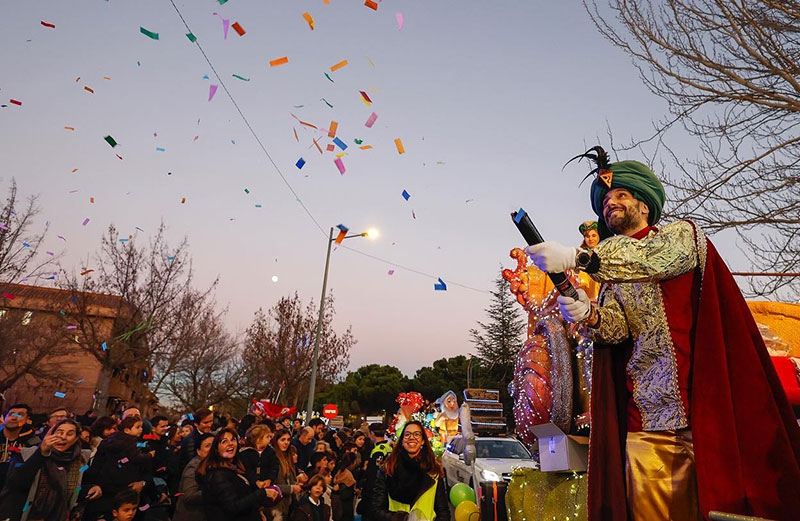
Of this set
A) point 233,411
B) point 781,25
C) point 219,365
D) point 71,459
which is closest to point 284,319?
point 219,365

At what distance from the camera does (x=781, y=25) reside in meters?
5.91

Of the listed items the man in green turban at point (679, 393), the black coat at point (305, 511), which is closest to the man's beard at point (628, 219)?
the man in green turban at point (679, 393)

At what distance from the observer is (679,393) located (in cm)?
226

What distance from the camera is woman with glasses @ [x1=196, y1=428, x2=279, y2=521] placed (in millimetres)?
4980

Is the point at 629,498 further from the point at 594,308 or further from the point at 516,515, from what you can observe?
the point at 516,515

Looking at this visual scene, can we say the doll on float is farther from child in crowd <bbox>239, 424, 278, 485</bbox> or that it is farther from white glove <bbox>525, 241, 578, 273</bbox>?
child in crowd <bbox>239, 424, 278, 485</bbox>

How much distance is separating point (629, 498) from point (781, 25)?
602 centimetres

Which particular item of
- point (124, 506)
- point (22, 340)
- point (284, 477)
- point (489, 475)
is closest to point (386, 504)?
point (284, 477)

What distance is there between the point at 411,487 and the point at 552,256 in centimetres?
321

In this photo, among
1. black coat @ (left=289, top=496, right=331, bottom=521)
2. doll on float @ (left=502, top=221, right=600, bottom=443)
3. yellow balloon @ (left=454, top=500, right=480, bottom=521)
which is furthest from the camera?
yellow balloon @ (left=454, top=500, right=480, bottom=521)

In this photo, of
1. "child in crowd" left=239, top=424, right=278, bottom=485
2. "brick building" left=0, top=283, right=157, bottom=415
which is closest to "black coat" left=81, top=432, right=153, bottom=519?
"child in crowd" left=239, top=424, right=278, bottom=485

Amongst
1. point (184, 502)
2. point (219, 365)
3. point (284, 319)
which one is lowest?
point (184, 502)

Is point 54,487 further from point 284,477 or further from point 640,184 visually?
point 640,184

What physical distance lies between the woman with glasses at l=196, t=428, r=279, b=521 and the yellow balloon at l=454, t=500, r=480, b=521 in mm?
3040
